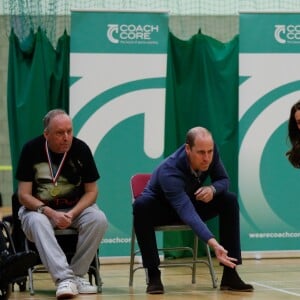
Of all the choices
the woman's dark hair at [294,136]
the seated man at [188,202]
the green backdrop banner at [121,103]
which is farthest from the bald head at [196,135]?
the green backdrop banner at [121,103]

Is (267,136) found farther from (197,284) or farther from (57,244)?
(57,244)

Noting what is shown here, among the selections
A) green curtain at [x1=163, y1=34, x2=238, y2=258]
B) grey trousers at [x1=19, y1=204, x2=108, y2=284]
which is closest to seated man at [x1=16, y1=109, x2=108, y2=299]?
grey trousers at [x1=19, y1=204, x2=108, y2=284]

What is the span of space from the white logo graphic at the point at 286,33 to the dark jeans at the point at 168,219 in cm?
258

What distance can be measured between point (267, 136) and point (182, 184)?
2.44 metres

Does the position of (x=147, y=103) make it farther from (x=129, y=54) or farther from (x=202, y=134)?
(x=202, y=134)

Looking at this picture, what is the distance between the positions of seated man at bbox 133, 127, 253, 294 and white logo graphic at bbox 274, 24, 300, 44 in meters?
2.42

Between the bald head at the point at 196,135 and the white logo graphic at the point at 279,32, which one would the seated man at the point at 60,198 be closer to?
the bald head at the point at 196,135

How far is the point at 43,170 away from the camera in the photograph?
5.23 meters

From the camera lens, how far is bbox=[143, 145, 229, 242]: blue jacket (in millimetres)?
5004

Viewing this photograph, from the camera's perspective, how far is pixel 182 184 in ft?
16.9

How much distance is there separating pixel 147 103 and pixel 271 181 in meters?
1.32

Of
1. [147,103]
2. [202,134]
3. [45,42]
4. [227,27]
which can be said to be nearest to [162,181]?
[202,134]

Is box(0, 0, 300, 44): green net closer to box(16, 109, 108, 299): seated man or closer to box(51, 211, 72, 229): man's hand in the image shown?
box(16, 109, 108, 299): seated man

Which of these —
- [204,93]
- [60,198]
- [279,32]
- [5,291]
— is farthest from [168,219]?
[279,32]
